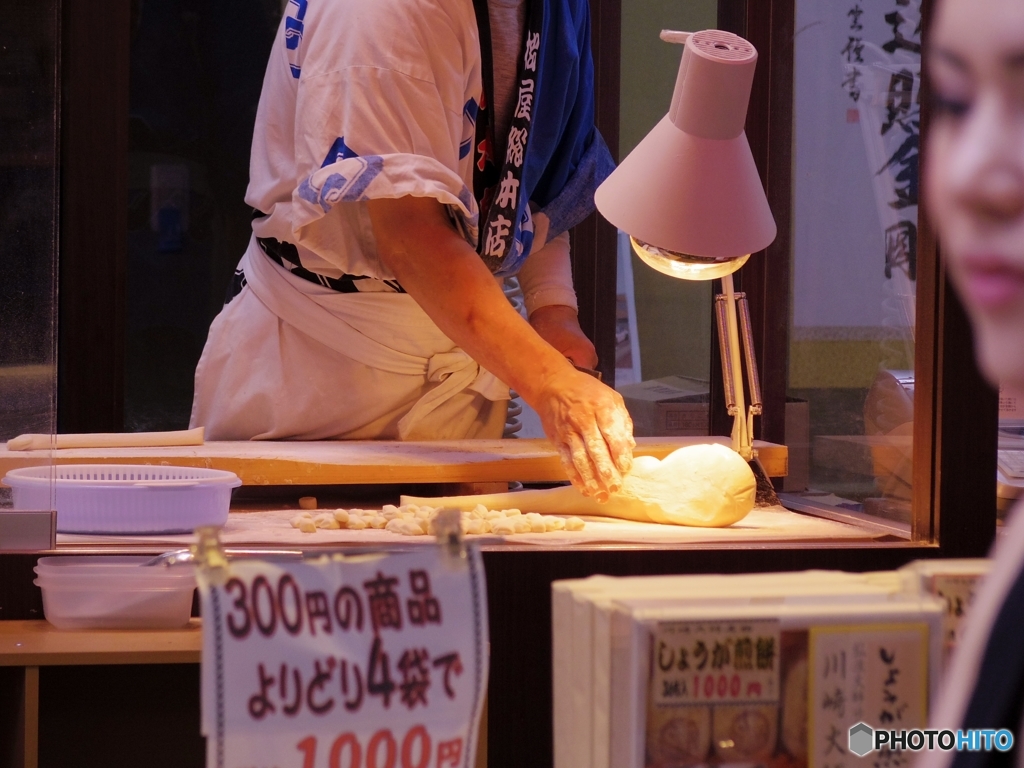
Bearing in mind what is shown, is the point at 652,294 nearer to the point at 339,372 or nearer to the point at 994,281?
the point at 339,372

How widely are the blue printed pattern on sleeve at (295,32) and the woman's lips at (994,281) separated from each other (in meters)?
1.54

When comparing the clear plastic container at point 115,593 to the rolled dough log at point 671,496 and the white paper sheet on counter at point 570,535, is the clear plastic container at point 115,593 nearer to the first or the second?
the white paper sheet on counter at point 570,535

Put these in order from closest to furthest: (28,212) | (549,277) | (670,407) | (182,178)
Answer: (28,212) → (549,277) → (670,407) → (182,178)

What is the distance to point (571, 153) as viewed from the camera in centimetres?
194

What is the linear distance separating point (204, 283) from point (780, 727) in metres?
3.35

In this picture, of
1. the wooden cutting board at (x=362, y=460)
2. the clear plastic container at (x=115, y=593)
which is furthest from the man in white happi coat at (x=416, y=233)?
the clear plastic container at (x=115, y=593)

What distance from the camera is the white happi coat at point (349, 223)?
4.87 ft

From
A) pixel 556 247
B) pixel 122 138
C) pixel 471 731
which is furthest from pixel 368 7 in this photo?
pixel 122 138

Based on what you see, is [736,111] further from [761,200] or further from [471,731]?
[471,731]

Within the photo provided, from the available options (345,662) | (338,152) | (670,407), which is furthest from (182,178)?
(345,662)

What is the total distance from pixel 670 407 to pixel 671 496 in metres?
1.36

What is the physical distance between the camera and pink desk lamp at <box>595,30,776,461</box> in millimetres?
1124

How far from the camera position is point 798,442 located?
1.65m

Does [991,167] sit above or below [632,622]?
above
